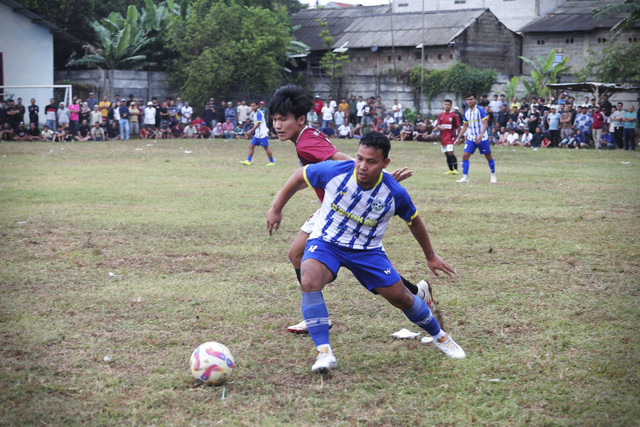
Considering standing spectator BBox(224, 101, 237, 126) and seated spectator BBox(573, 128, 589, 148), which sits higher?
standing spectator BBox(224, 101, 237, 126)

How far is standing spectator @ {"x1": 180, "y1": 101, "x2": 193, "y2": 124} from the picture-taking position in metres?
33.3

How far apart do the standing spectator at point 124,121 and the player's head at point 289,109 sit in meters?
26.0

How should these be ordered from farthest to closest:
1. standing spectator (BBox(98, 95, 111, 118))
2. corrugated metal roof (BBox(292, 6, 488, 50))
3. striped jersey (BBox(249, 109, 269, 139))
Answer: corrugated metal roof (BBox(292, 6, 488, 50)) → standing spectator (BBox(98, 95, 111, 118)) → striped jersey (BBox(249, 109, 269, 139))

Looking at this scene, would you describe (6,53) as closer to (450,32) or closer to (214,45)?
(214,45)

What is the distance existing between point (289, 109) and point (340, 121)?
2848 cm

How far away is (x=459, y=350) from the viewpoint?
5027 mm

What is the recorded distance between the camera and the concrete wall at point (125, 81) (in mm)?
34188

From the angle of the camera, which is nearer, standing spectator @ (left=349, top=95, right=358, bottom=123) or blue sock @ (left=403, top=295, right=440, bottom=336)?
blue sock @ (left=403, top=295, right=440, bottom=336)

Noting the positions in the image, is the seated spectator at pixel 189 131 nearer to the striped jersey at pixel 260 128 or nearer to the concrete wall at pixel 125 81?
the concrete wall at pixel 125 81

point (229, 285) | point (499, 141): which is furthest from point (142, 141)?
point (229, 285)

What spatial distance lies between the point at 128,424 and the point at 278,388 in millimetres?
956

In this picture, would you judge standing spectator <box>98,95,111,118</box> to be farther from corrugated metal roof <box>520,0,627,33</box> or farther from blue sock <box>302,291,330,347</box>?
blue sock <box>302,291,330,347</box>

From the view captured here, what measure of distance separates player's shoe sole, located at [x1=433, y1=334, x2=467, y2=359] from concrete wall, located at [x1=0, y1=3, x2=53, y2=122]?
2912 centimetres

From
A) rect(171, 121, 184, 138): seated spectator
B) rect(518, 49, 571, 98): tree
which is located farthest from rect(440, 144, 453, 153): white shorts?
rect(171, 121, 184, 138): seated spectator
